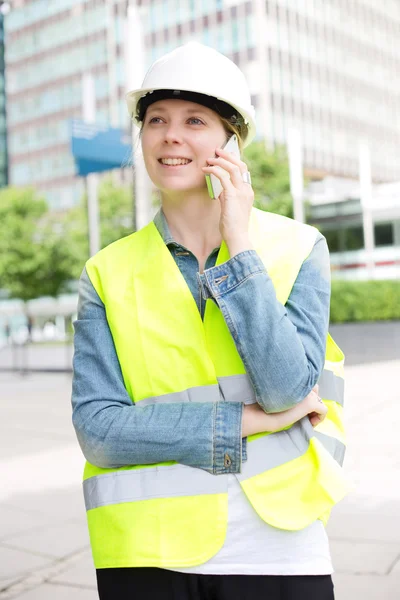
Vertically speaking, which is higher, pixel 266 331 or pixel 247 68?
pixel 247 68

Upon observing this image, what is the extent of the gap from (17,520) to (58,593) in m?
1.52

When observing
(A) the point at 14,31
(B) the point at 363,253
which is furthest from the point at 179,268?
(A) the point at 14,31

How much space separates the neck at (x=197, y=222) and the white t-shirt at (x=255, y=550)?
0.49 metres

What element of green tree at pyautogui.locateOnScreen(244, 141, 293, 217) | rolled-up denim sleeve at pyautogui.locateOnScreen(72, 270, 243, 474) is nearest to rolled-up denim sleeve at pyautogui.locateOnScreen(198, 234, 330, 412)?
rolled-up denim sleeve at pyautogui.locateOnScreen(72, 270, 243, 474)

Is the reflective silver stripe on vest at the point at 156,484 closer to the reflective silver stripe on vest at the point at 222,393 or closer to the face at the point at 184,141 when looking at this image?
the reflective silver stripe on vest at the point at 222,393

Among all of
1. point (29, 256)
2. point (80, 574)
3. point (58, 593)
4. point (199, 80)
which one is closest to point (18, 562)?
point (80, 574)

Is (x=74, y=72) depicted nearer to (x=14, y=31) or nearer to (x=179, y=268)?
(x=14, y=31)

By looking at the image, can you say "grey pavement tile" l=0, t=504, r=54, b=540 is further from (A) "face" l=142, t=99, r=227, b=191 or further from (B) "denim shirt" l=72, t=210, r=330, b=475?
(A) "face" l=142, t=99, r=227, b=191

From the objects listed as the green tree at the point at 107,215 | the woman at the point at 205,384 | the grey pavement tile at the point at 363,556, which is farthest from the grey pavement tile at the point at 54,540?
the green tree at the point at 107,215

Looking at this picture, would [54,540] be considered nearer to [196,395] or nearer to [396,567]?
[396,567]

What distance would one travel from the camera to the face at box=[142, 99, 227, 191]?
1.66 m

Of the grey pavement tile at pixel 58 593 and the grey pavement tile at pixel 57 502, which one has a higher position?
the grey pavement tile at pixel 58 593

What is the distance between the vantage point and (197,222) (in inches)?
67.3

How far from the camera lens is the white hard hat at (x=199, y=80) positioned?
1608mm
